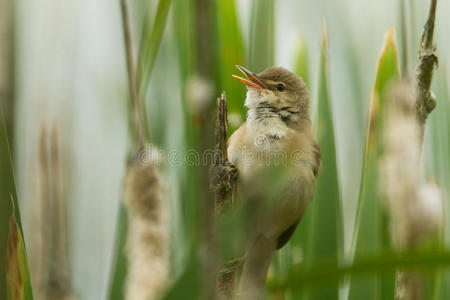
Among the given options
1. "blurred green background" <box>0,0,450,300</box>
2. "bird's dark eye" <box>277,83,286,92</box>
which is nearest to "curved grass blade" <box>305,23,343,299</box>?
"blurred green background" <box>0,0,450,300</box>

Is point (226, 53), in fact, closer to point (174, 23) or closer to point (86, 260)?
point (174, 23)

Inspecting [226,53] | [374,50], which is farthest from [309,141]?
[226,53]

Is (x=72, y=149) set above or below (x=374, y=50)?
below

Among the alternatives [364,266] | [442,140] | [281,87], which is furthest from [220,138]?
[281,87]

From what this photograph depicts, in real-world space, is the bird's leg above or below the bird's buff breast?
below

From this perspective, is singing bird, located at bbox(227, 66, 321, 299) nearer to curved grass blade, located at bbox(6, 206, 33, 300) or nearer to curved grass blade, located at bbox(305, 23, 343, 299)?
curved grass blade, located at bbox(305, 23, 343, 299)

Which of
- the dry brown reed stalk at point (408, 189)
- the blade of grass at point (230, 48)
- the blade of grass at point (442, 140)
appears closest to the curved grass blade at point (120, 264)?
the blade of grass at point (230, 48)

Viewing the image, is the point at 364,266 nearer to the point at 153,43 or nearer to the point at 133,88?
the point at 133,88
